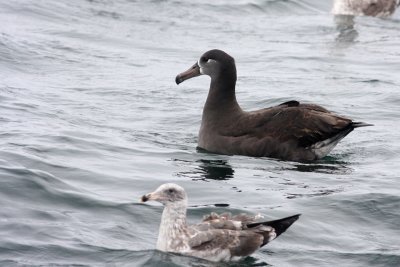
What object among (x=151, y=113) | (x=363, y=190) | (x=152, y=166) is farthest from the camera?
(x=151, y=113)

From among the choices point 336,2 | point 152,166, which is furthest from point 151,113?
point 336,2

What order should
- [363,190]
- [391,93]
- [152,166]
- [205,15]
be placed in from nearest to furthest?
[363,190] < [152,166] < [391,93] < [205,15]

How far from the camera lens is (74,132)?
15.9 meters

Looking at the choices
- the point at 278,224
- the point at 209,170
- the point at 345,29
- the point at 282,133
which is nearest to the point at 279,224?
the point at 278,224

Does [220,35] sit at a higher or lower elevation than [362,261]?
higher

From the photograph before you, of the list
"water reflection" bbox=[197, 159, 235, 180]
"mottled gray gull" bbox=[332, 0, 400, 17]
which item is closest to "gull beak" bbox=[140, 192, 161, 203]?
"water reflection" bbox=[197, 159, 235, 180]

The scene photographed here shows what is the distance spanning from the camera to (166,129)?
16984mm

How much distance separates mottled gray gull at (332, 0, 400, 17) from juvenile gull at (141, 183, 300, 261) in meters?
19.4

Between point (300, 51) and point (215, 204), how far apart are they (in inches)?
494

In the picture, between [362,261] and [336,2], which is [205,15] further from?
Result: [362,261]

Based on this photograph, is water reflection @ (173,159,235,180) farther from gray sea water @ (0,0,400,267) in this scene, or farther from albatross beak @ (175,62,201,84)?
albatross beak @ (175,62,201,84)

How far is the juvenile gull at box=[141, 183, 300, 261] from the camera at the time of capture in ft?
33.4

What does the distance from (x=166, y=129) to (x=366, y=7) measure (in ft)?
44.8

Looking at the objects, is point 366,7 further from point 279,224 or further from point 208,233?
point 208,233
